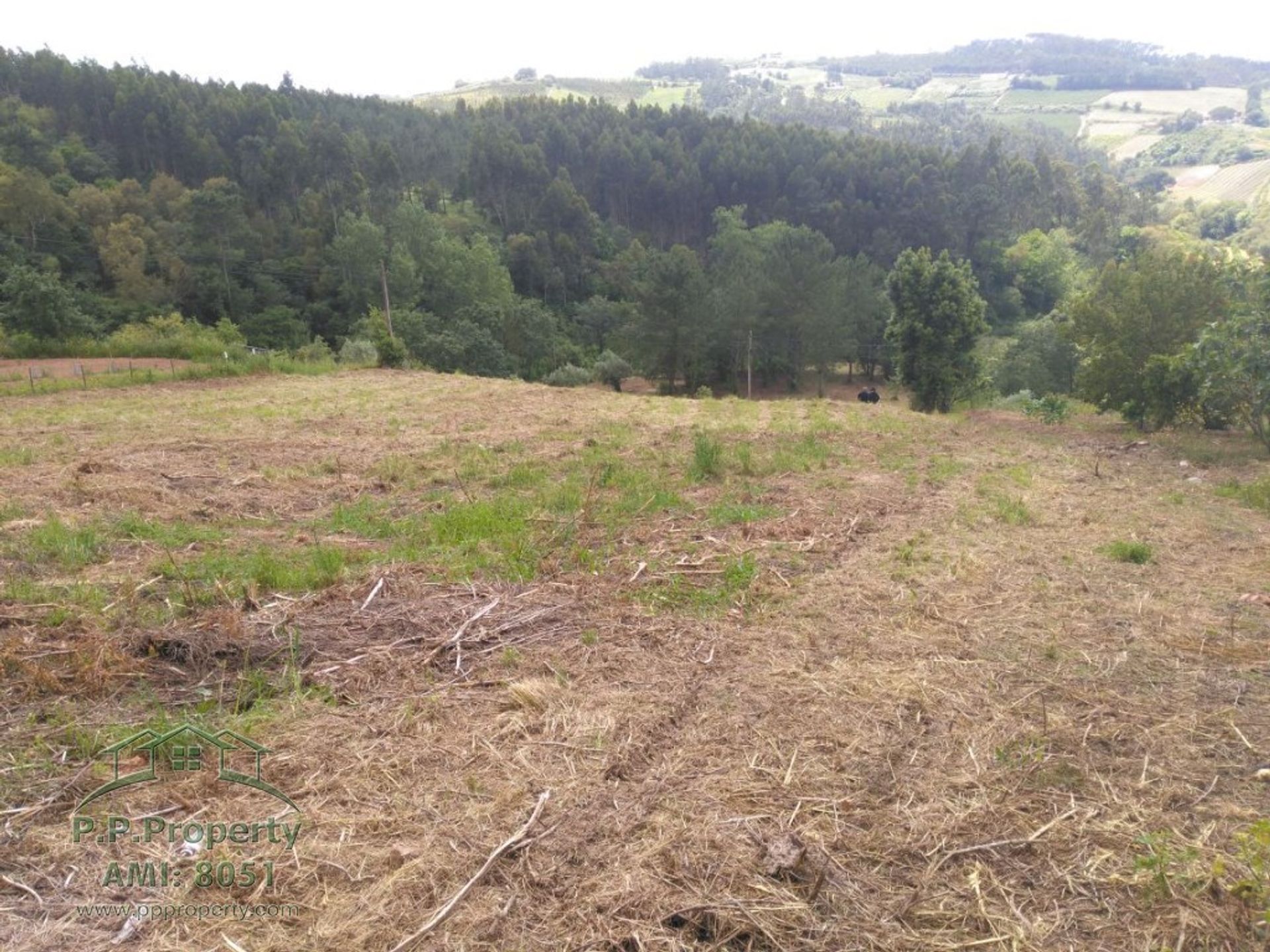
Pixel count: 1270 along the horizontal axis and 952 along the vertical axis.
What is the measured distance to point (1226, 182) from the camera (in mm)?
120625

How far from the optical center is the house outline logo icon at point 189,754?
3.12m

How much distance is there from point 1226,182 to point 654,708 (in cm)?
15911

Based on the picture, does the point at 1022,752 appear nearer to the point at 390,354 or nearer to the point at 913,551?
the point at 913,551

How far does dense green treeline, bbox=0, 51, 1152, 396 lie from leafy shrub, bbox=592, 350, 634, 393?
4.37 ft

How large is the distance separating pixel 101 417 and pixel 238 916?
14.6m

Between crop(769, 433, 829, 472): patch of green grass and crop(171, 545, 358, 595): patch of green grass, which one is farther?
crop(769, 433, 829, 472): patch of green grass

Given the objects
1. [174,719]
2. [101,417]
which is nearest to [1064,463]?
[174,719]

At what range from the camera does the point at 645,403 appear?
19.2 metres

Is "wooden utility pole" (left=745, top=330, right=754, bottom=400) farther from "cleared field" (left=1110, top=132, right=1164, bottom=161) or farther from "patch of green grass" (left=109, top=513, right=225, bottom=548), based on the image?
"cleared field" (left=1110, top=132, right=1164, bottom=161)

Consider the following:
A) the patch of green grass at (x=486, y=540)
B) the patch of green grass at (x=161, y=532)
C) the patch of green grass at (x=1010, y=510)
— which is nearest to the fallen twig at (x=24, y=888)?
the patch of green grass at (x=486, y=540)

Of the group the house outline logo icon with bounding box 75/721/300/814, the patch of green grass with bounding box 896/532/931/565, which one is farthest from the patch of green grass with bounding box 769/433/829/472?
the house outline logo icon with bounding box 75/721/300/814

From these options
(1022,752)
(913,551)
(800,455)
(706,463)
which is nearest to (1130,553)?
(913,551)

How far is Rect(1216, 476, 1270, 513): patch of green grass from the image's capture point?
878 centimetres

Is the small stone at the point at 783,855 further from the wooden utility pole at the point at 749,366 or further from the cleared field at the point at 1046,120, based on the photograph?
the cleared field at the point at 1046,120
